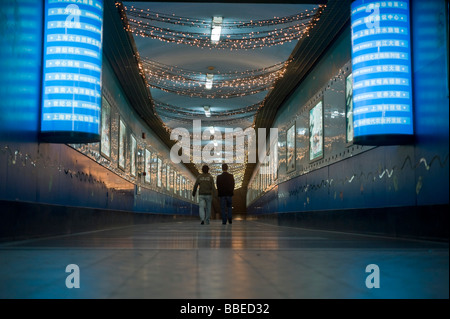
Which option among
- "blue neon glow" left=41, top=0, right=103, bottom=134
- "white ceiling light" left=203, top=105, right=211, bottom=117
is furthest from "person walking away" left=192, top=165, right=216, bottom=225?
"blue neon glow" left=41, top=0, right=103, bottom=134

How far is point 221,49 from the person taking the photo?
1295 centimetres

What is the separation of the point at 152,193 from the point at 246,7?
14.0 metres

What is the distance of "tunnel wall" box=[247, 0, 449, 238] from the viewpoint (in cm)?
585

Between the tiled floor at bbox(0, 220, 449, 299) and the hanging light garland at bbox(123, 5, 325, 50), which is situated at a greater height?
the hanging light garland at bbox(123, 5, 325, 50)

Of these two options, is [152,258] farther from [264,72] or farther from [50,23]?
[264,72]

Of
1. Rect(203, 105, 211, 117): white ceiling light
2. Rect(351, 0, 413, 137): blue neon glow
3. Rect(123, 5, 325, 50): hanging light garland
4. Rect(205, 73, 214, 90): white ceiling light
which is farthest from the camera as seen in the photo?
Rect(203, 105, 211, 117): white ceiling light

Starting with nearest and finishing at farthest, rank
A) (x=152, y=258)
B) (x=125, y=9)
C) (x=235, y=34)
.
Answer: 1. (x=152, y=258)
2. (x=125, y=9)
3. (x=235, y=34)

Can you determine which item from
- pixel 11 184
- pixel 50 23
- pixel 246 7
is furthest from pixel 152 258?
pixel 246 7

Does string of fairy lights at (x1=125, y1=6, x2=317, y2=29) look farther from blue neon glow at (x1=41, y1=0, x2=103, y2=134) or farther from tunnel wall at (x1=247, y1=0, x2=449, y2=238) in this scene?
blue neon glow at (x1=41, y1=0, x2=103, y2=134)

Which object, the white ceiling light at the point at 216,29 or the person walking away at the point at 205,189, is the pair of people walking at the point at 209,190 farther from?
the white ceiling light at the point at 216,29

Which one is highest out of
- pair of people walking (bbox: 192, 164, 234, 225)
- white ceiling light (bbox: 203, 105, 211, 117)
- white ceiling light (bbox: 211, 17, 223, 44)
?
white ceiling light (bbox: 211, 17, 223, 44)

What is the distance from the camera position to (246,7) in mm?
10320

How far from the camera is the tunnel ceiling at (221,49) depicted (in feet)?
32.3

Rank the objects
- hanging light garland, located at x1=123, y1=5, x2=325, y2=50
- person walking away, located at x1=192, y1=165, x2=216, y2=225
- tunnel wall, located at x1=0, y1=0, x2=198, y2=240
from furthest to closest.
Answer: person walking away, located at x1=192, y1=165, x2=216, y2=225, hanging light garland, located at x1=123, y1=5, x2=325, y2=50, tunnel wall, located at x1=0, y1=0, x2=198, y2=240
